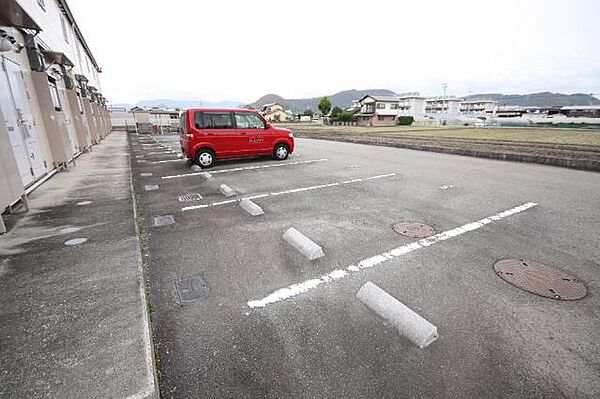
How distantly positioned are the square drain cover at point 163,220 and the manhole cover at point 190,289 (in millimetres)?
1812

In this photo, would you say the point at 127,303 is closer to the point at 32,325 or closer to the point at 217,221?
the point at 32,325

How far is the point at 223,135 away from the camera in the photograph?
29.0 feet

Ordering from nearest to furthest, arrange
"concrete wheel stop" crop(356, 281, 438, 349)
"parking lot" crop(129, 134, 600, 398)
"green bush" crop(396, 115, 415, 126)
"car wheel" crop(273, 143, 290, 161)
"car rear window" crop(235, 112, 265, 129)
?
"parking lot" crop(129, 134, 600, 398) → "concrete wheel stop" crop(356, 281, 438, 349) → "car rear window" crop(235, 112, 265, 129) → "car wheel" crop(273, 143, 290, 161) → "green bush" crop(396, 115, 415, 126)

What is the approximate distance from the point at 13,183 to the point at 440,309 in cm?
594

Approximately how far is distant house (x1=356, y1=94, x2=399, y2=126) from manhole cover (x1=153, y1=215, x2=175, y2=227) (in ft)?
185

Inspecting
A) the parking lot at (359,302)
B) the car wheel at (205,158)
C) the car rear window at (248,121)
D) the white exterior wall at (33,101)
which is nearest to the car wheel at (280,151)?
the car rear window at (248,121)

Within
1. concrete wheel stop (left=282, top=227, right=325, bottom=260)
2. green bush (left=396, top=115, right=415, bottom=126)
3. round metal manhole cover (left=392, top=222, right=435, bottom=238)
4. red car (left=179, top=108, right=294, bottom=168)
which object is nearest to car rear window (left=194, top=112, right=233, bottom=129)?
red car (left=179, top=108, right=294, bottom=168)

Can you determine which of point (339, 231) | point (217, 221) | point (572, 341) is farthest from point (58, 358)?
point (572, 341)

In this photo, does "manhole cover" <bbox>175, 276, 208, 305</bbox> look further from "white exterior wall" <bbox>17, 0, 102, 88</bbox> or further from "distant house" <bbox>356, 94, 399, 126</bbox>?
"distant house" <bbox>356, 94, 399, 126</bbox>

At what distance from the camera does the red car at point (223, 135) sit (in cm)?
843

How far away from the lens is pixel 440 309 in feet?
8.25

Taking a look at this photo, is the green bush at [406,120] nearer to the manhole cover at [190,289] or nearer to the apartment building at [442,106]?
the apartment building at [442,106]

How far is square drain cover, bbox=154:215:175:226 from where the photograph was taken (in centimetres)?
445

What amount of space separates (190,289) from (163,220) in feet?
7.22
